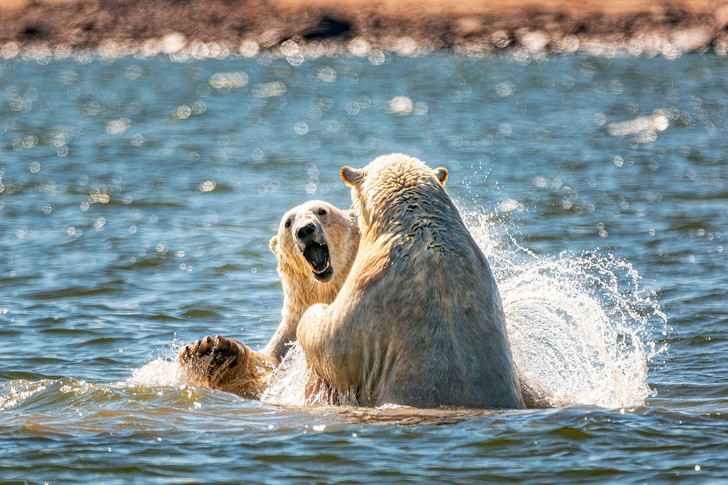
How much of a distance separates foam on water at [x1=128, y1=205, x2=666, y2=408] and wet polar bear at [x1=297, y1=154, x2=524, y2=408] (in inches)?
15.1

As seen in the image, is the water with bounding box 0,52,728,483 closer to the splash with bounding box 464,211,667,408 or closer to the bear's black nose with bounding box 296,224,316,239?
the splash with bounding box 464,211,667,408

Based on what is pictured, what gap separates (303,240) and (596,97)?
30989 millimetres

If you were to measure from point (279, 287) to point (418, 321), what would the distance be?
6004mm

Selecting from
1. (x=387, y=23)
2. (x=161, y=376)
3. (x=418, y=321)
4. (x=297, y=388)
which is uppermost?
(x=387, y=23)

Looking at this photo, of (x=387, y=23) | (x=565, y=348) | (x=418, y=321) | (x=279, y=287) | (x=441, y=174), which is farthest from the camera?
(x=387, y=23)

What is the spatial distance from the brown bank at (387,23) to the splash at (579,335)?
44.5m

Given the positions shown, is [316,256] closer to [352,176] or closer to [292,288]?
[352,176]

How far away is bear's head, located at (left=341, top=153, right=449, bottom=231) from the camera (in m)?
5.91

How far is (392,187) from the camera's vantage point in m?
6.04

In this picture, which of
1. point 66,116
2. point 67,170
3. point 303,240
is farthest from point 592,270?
point 66,116

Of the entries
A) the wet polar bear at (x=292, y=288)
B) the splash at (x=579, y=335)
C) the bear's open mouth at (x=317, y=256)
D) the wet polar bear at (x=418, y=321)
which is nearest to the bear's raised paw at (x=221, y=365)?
the wet polar bear at (x=292, y=288)

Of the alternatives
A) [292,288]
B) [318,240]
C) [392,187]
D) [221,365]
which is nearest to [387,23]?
[292,288]

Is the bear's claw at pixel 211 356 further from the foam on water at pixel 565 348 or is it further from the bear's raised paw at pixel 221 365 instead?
the foam on water at pixel 565 348

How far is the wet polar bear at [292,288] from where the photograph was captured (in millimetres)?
6422
